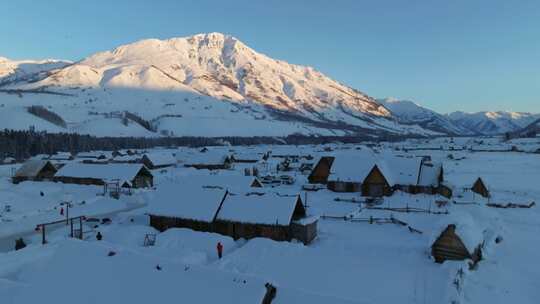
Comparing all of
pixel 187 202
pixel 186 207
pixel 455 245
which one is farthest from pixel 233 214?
pixel 455 245

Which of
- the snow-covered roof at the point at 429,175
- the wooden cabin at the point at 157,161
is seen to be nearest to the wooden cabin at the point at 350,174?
the snow-covered roof at the point at 429,175

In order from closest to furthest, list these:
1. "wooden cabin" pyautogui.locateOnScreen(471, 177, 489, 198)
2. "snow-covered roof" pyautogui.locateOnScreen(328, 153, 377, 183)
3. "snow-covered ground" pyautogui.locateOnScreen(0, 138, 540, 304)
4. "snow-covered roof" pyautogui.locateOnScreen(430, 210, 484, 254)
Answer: "snow-covered ground" pyautogui.locateOnScreen(0, 138, 540, 304), "snow-covered roof" pyautogui.locateOnScreen(430, 210, 484, 254), "wooden cabin" pyautogui.locateOnScreen(471, 177, 489, 198), "snow-covered roof" pyautogui.locateOnScreen(328, 153, 377, 183)

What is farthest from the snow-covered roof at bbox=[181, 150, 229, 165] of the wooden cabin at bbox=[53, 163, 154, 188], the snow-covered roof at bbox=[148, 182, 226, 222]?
the snow-covered roof at bbox=[148, 182, 226, 222]

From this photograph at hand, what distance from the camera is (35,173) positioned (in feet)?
184

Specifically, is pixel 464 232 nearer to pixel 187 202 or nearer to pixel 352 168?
pixel 187 202

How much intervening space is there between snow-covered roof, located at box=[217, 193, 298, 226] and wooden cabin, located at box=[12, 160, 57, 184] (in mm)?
40315

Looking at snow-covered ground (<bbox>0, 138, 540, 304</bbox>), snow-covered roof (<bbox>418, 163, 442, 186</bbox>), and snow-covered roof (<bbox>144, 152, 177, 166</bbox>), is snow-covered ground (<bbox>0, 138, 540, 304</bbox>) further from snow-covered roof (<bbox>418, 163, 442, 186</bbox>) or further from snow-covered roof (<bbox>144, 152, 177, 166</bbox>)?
snow-covered roof (<bbox>144, 152, 177, 166</bbox>)

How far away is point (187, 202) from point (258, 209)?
5.86 metres

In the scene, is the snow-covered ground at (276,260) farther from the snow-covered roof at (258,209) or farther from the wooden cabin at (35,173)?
the wooden cabin at (35,173)

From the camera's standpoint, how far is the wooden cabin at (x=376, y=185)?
4503cm

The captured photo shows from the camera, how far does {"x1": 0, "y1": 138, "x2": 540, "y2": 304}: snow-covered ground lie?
505 inches

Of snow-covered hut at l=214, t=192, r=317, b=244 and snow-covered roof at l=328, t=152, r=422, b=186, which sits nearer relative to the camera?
snow-covered hut at l=214, t=192, r=317, b=244

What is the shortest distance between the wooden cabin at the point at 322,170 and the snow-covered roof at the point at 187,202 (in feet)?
85.8

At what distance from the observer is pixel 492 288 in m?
18.3
